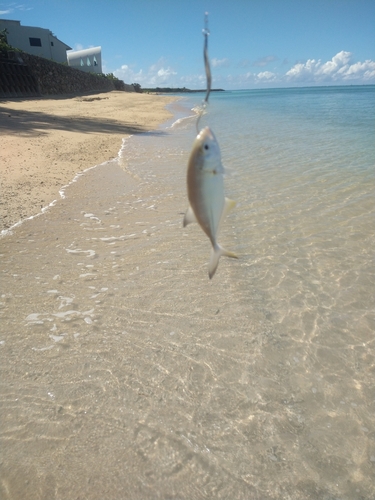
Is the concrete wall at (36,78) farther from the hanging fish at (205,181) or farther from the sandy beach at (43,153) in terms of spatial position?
the hanging fish at (205,181)

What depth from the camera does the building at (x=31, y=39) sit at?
43.9 meters

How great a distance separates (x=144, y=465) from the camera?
2.36 metres

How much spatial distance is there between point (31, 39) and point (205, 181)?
177 ft

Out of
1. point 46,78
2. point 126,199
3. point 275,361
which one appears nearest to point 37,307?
point 275,361

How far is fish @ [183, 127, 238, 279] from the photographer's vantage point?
129 cm

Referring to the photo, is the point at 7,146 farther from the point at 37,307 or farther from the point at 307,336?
the point at 307,336

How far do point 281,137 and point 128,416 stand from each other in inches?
586

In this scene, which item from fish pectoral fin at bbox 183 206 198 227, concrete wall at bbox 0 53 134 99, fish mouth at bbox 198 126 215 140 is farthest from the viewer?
concrete wall at bbox 0 53 134 99

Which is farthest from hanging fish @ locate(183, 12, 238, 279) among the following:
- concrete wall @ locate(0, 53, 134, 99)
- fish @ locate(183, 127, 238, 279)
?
concrete wall @ locate(0, 53, 134, 99)

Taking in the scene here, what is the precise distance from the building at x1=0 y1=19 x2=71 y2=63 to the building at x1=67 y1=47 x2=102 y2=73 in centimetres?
1479

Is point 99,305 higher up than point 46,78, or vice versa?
point 46,78

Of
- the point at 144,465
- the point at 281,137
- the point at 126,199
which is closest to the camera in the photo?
the point at 144,465

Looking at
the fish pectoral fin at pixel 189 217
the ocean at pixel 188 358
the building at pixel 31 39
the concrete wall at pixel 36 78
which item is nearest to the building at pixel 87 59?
the building at pixel 31 39

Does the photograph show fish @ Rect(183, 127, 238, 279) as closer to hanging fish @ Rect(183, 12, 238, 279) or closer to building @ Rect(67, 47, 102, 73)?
hanging fish @ Rect(183, 12, 238, 279)
